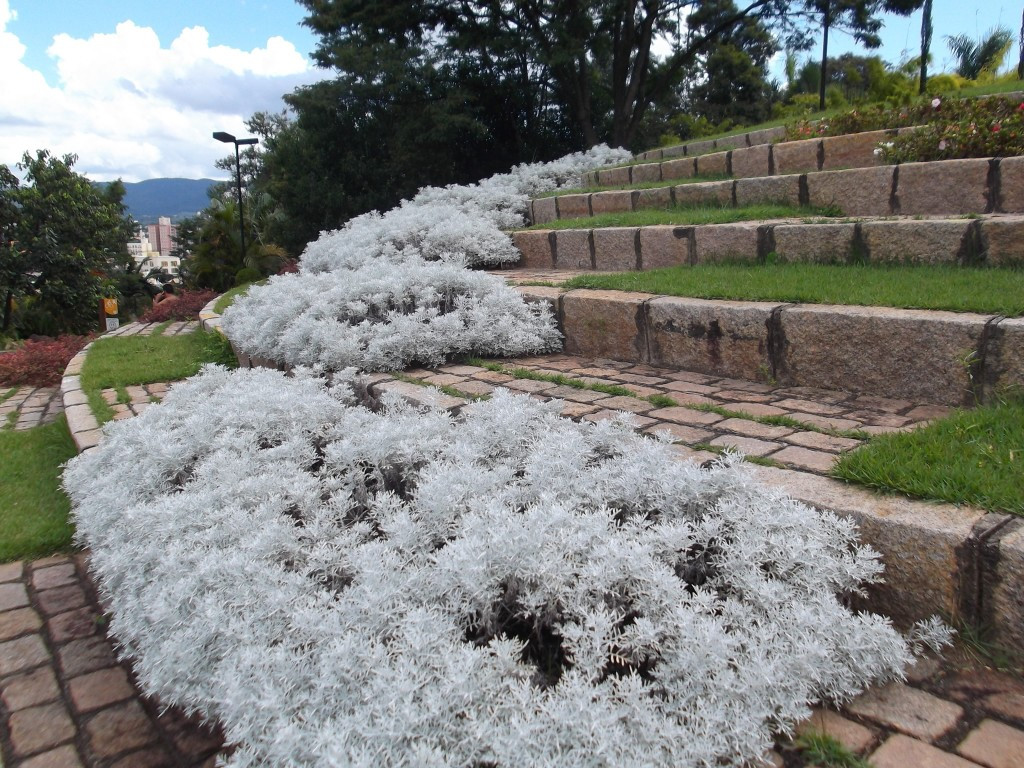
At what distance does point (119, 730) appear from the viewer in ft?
7.37

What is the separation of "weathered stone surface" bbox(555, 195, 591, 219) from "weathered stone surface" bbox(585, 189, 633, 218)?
0.10 metres

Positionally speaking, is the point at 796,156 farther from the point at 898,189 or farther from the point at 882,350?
the point at 882,350

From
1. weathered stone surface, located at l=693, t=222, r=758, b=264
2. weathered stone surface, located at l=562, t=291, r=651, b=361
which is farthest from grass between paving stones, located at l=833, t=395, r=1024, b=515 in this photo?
weathered stone surface, located at l=693, t=222, r=758, b=264

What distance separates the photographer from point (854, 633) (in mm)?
1743

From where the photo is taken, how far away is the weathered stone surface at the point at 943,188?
4.68 m

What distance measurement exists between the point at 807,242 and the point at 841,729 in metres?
3.41

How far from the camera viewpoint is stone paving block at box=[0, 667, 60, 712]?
241 centimetres

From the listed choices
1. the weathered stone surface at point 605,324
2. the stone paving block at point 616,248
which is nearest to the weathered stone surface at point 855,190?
Answer: the stone paving block at point 616,248

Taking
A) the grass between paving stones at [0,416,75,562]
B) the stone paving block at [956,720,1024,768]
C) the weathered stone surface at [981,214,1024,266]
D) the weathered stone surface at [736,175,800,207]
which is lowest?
the grass between paving stones at [0,416,75,562]

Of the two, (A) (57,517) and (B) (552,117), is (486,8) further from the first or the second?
(A) (57,517)

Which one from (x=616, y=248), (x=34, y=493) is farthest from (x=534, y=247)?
(x=34, y=493)

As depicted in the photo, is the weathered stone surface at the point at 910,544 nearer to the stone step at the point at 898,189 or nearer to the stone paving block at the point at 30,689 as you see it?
the stone paving block at the point at 30,689

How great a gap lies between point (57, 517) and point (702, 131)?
18.0 m

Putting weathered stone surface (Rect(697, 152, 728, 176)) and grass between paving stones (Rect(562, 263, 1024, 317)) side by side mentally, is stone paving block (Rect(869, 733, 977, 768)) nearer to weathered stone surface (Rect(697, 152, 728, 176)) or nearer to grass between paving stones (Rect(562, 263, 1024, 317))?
grass between paving stones (Rect(562, 263, 1024, 317))
